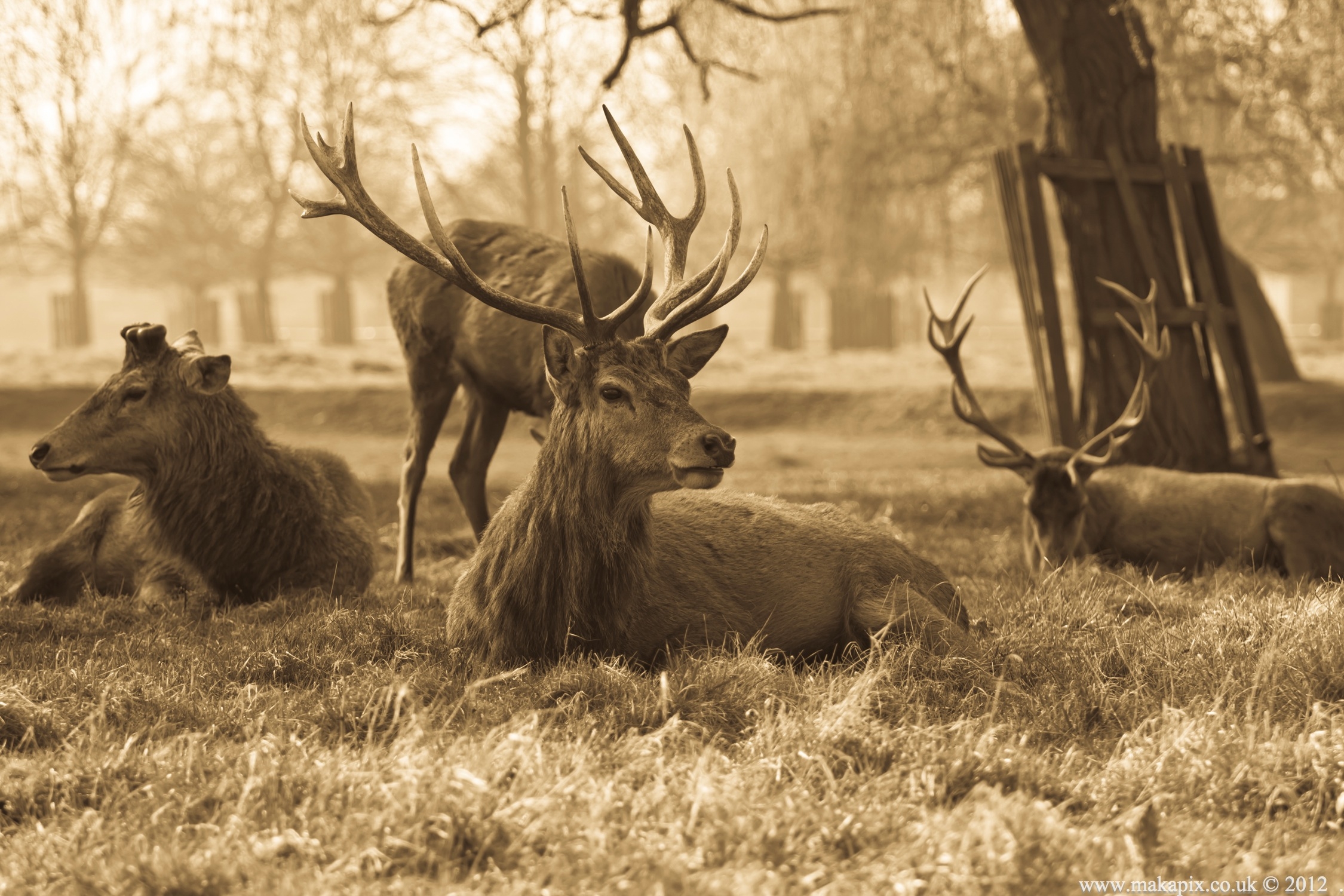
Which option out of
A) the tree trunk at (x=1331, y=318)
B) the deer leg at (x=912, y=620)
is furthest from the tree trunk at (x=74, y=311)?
the tree trunk at (x=1331, y=318)

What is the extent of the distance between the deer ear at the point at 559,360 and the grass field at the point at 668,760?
906 millimetres

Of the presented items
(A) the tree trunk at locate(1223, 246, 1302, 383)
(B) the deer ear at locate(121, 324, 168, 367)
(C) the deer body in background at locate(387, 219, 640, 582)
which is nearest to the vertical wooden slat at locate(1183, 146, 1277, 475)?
(C) the deer body in background at locate(387, 219, 640, 582)

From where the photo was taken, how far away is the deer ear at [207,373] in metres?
5.70

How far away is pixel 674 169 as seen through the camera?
2698 centimetres

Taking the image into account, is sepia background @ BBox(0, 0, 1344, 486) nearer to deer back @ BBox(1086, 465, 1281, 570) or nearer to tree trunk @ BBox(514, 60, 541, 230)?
tree trunk @ BBox(514, 60, 541, 230)

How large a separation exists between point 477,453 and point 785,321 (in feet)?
82.6

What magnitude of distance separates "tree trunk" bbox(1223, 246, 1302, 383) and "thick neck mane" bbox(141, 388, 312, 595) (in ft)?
50.6

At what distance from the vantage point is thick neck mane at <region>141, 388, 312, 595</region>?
5754 mm

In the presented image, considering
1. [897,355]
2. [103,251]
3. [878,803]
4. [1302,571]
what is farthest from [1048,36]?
[103,251]

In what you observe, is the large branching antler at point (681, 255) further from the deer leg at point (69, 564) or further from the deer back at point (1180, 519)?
the deer back at point (1180, 519)

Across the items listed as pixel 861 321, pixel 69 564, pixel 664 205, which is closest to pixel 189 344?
pixel 69 564

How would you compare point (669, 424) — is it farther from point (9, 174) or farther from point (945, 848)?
point (9, 174)

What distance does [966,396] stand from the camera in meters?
7.82

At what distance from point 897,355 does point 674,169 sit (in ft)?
19.9
